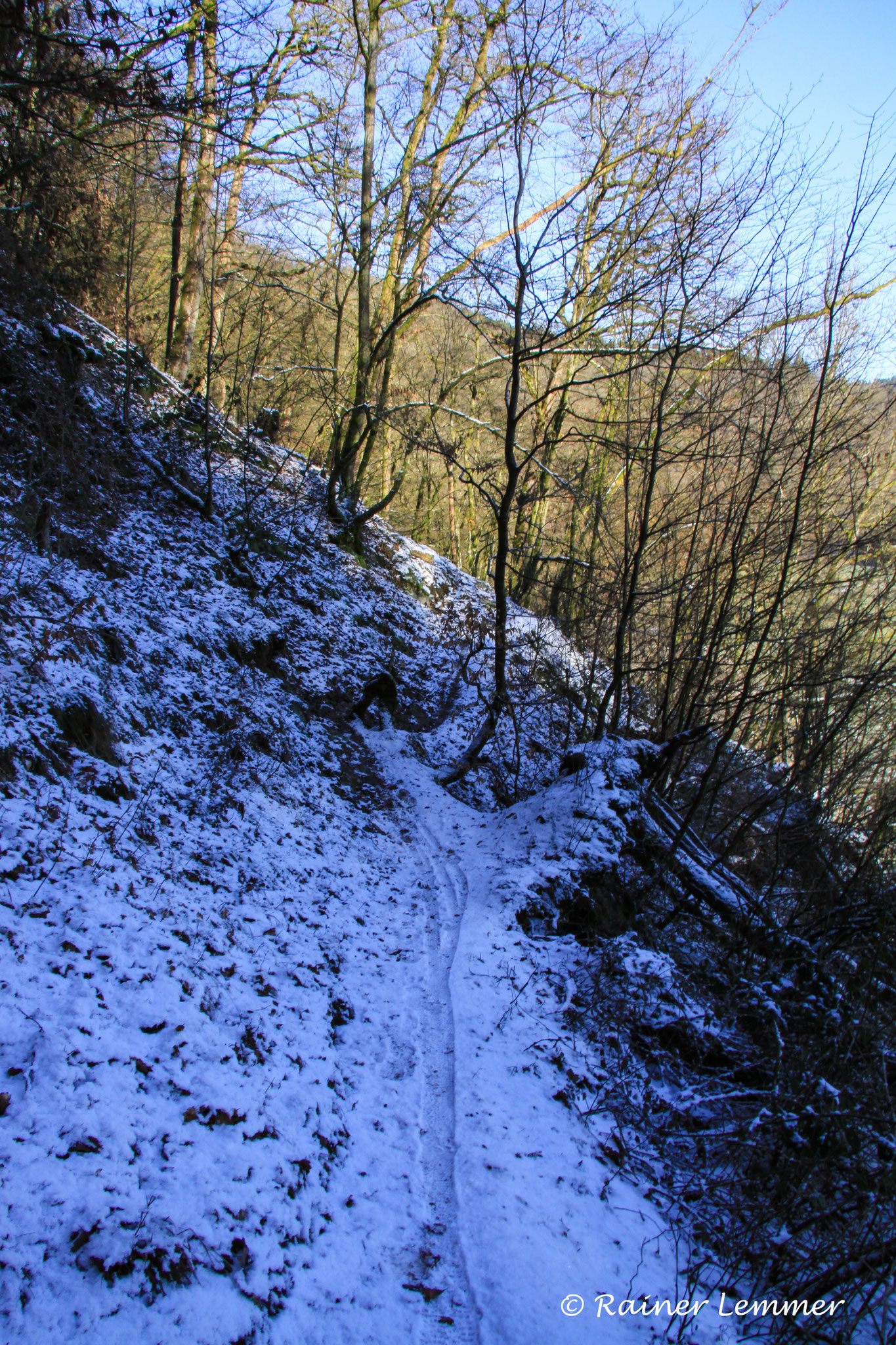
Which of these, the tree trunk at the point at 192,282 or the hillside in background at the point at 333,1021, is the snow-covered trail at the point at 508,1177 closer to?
the hillside in background at the point at 333,1021

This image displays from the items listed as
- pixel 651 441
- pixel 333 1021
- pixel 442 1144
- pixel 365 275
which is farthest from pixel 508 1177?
pixel 365 275

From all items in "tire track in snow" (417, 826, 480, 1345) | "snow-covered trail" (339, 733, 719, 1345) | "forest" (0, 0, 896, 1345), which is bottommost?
"tire track in snow" (417, 826, 480, 1345)

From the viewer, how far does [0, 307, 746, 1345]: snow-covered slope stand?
7.75 feet

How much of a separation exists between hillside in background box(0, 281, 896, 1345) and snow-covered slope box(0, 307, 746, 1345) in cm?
2

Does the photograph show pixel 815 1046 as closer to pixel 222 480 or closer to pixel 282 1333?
pixel 282 1333

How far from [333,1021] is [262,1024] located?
0.54 meters

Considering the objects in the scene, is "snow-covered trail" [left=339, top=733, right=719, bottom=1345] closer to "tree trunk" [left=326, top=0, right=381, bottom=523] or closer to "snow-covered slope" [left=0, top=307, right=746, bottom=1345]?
"snow-covered slope" [left=0, top=307, right=746, bottom=1345]

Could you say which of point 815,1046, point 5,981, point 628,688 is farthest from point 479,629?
point 5,981

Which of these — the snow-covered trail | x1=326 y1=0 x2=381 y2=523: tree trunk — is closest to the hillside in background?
the snow-covered trail

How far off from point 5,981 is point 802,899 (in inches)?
Answer: 242

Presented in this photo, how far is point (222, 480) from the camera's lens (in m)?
10.6

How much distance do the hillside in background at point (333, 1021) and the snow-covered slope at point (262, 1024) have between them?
0.02 metres

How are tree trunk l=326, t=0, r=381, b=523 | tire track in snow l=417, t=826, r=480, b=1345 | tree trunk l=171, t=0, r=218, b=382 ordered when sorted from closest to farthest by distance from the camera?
tire track in snow l=417, t=826, r=480, b=1345
tree trunk l=171, t=0, r=218, b=382
tree trunk l=326, t=0, r=381, b=523

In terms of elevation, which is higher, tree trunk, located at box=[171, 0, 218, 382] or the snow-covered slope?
tree trunk, located at box=[171, 0, 218, 382]
